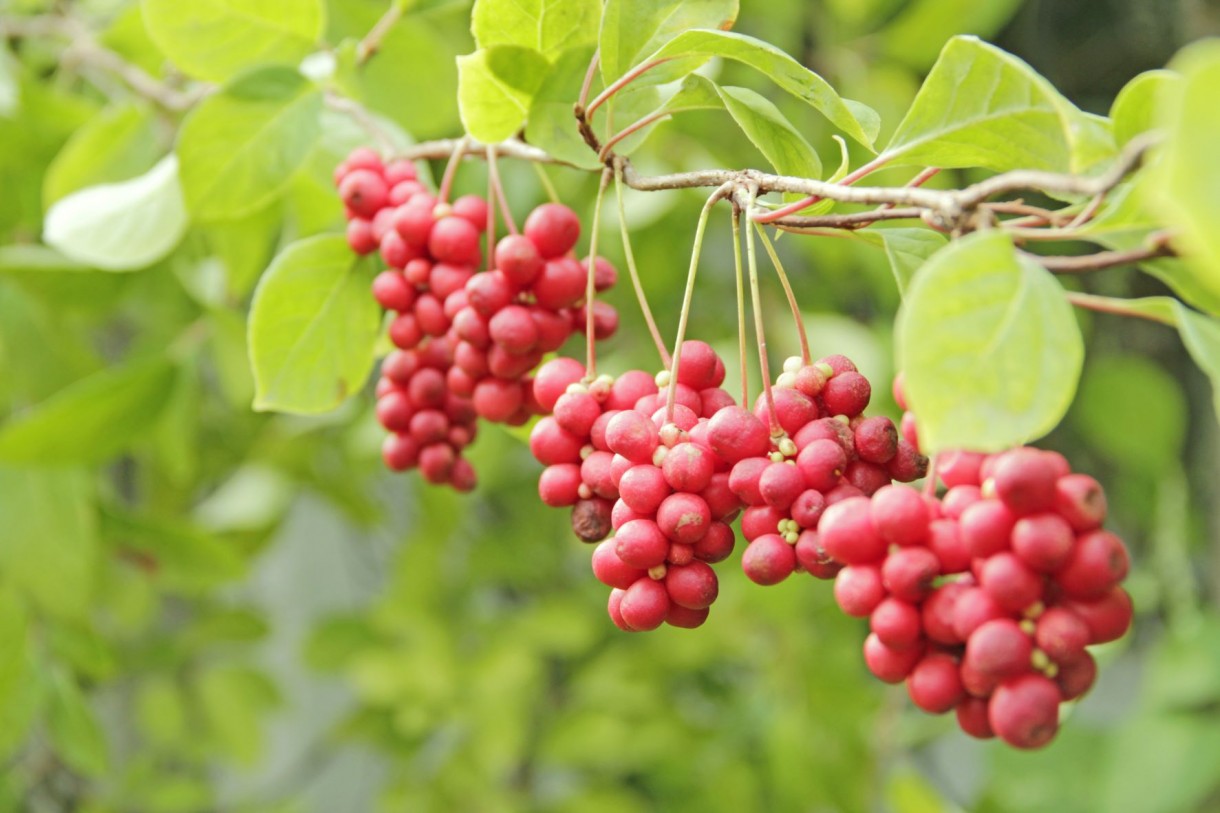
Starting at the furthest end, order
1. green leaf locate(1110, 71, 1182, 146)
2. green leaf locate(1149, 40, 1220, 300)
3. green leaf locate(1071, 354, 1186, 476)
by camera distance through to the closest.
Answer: green leaf locate(1071, 354, 1186, 476) → green leaf locate(1110, 71, 1182, 146) → green leaf locate(1149, 40, 1220, 300)

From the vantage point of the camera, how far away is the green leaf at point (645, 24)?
395 millimetres

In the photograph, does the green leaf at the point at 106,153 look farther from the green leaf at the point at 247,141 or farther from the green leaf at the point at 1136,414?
the green leaf at the point at 1136,414

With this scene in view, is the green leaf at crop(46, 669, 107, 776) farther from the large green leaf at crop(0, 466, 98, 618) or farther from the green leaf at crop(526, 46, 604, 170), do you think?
the green leaf at crop(526, 46, 604, 170)

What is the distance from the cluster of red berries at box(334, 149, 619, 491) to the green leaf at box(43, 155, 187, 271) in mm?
137

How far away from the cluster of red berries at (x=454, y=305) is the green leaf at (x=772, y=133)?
0.08 m

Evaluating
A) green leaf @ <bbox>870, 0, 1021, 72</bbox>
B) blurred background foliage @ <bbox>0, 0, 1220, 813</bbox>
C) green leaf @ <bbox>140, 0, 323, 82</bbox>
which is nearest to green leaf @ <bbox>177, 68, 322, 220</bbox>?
green leaf @ <bbox>140, 0, 323, 82</bbox>

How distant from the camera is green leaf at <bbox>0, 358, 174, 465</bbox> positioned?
71cm

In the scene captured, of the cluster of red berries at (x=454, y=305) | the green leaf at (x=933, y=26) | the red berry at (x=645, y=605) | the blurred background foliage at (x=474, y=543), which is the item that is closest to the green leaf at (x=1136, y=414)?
the blurred background foliage at (x=474, y=543)

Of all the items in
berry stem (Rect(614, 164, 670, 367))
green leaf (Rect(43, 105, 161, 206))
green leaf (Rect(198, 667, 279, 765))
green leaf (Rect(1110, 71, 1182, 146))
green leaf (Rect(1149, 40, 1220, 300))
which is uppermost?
green leaf (Rect(1149, 40, 1220, 300))

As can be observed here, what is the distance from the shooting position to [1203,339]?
0.95 feet

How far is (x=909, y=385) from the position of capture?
26 centimetres

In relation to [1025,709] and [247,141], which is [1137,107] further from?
[247,141]

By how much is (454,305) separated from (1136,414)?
95 cm

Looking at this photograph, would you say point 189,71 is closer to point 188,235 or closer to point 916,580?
point 188,235
